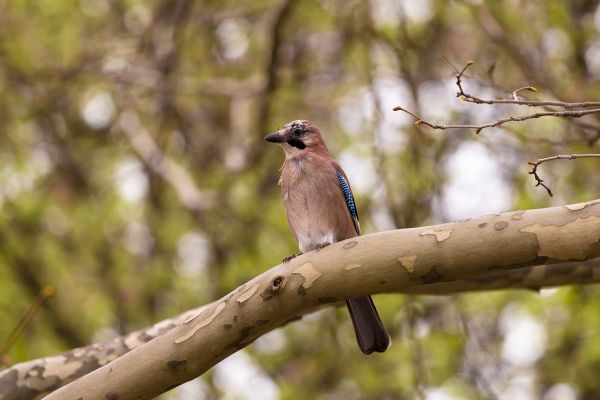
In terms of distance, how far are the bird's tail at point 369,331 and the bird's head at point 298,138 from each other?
1.30m

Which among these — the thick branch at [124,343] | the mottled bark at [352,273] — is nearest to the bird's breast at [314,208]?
the thick branch at [124,343]

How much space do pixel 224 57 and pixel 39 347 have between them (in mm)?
4759

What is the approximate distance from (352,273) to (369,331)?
148 centimetres

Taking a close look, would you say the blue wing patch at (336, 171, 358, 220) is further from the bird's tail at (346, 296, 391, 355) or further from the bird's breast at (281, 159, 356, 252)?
the bird's tail at (346, 296, 391, 355)

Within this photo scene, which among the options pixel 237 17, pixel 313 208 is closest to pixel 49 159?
pixel 237 17

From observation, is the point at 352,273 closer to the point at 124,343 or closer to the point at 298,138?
the point at 124,343

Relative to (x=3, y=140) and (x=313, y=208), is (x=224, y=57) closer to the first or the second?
(x=3, y=140)

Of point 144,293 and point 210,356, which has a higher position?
point 144,293

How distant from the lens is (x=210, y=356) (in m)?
4.21

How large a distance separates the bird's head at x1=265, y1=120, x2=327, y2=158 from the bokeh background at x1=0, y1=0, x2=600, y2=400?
133 centimetres

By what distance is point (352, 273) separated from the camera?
4.11m

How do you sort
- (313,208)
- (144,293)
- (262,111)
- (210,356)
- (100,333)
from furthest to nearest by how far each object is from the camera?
(100,333), (144,293), (262,111), (313,208), (210,356)

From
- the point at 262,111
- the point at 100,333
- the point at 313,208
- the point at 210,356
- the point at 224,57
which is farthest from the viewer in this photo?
the point at 224,57

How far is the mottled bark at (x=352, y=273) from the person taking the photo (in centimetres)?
386
